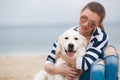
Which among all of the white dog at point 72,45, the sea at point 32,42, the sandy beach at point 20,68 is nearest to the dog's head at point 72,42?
the white dog at point 72,45

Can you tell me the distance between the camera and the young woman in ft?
7.04

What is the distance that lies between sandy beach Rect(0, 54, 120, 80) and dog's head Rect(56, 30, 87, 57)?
1563 mm

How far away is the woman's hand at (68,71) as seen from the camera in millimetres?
2324

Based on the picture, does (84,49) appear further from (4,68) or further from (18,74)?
(4,68)

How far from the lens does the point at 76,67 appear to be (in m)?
2.26

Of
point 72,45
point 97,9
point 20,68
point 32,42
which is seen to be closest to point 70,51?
point 72,45

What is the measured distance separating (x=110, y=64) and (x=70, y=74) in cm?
29

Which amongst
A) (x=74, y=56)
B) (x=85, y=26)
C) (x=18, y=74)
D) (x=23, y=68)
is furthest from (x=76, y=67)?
(x=23, y=68)

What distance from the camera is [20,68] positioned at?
4.60 metres

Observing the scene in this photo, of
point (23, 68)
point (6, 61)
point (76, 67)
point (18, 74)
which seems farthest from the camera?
point (6, 61)

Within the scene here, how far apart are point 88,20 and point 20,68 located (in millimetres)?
2460

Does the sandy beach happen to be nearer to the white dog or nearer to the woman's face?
the white dog

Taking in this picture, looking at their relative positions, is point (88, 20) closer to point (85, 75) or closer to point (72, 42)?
point (72, 42)

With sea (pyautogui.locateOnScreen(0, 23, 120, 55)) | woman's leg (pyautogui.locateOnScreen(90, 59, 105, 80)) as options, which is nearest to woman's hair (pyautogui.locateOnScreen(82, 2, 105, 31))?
woman's leg (pyautogui.locateOnScreen(90, 59, 105, 80))
